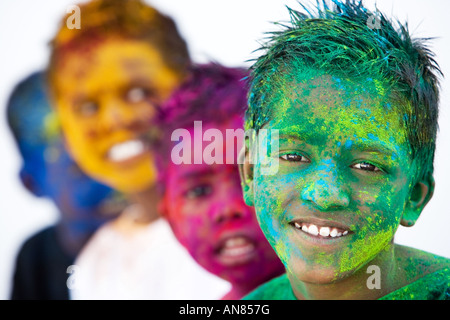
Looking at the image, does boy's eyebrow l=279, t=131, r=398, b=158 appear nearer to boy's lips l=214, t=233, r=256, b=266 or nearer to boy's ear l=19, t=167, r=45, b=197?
boy's lips l=214, t=233, r=256, b=266

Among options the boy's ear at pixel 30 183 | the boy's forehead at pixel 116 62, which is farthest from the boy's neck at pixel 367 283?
the boy's ear at pixel 30 183

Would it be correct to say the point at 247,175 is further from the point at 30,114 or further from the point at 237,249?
the point at 30,114

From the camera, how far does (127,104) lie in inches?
65.2

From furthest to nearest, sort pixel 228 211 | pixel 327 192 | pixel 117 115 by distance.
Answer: pixel 117 115
pixel 228 211
pixel 327 192

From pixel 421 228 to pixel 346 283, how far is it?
18.3 inches

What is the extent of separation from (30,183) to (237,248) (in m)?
0.72

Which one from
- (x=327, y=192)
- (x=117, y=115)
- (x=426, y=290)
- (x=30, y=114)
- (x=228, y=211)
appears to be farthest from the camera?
(x=30, y=114)

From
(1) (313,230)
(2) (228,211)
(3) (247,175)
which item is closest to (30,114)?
(2) (228,211)

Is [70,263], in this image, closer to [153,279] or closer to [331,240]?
[153,279]

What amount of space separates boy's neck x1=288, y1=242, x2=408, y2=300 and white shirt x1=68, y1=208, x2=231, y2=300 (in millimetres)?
501

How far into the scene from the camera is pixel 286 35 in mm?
1152

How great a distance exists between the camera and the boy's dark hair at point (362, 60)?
1051mm
